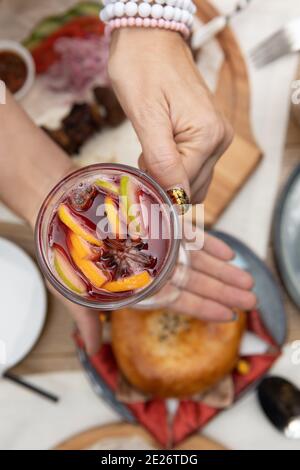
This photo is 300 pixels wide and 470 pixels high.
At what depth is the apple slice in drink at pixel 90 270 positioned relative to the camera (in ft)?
1.29

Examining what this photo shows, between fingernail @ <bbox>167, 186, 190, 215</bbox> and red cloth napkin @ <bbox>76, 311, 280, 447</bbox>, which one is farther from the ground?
fingernail @ <bbox>167, 186, 190, 215</bbox>

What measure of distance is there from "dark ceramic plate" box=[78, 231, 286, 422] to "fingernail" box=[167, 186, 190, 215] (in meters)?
0.28

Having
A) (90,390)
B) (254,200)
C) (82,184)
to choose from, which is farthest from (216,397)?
(82,184)

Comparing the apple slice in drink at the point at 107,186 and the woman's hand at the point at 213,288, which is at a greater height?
the apple slice in drink at the point at 107,186

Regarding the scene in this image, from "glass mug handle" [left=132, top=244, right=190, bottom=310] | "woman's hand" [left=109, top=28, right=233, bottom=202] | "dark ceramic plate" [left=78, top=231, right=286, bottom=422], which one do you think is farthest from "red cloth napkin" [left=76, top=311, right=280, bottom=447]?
"woman's hand" [left=109, top=28, right=233, bottom=202]

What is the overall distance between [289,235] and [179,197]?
335 millimetres

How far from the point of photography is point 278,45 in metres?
0.73

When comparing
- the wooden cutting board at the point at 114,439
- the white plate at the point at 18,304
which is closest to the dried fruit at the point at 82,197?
the white plate at the point at 18,304

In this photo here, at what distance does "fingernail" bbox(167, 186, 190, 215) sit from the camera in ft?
1.43

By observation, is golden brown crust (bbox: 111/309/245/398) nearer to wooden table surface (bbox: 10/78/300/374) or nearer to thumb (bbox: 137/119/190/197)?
wooden table surface (bbox: 10/78/300/374)

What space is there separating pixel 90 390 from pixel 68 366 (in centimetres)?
5

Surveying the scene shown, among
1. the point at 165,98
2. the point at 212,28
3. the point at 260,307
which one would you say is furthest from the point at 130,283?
the point at 212,28

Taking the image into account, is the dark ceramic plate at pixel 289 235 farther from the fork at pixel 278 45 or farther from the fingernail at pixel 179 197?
the fingernail at pixel 179 197

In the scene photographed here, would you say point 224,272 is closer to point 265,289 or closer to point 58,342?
point 265,289
